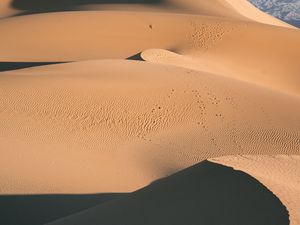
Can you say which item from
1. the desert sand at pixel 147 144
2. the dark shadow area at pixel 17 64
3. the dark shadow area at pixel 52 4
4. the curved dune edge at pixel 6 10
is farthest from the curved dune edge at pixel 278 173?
the curved dune edge at pixel 6 10

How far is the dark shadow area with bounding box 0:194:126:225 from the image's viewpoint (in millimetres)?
6129

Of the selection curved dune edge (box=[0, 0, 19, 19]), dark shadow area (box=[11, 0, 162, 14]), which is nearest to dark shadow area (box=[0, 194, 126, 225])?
dark shadow area (box=[11, 0, 162, 14])

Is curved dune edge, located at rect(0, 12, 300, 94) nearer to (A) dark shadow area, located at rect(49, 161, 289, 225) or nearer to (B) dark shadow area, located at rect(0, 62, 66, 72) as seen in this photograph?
(B) dark shadow area, located at rect(0, 62, 66, 72)

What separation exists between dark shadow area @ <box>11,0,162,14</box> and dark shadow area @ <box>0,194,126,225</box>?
2254cm

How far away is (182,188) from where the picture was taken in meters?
4.99

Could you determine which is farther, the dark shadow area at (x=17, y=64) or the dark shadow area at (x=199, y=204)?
the dark shadow area at (x=17, y=64)

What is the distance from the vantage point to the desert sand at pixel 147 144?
184 inches

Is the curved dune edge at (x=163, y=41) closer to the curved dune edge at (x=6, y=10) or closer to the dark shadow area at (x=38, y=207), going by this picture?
the curved dune edge at (x=6, y=10)

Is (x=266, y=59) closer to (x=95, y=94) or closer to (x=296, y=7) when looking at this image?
(x=95, y=94)

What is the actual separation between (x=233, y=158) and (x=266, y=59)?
538 inches

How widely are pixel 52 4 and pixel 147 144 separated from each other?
23154 mm

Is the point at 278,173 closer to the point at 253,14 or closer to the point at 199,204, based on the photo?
the point at 199,204

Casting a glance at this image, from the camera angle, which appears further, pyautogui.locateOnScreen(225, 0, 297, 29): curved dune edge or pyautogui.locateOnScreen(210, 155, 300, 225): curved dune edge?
pyautogui.locateOnScreen(225, 0, 297, 29): curved dune edge

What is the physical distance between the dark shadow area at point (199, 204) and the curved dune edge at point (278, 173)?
0.07 metres
